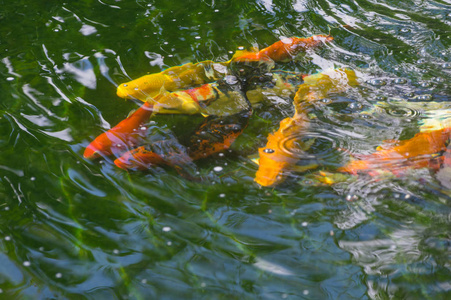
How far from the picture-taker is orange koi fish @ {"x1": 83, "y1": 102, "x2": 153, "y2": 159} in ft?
10.3

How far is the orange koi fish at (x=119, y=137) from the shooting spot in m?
3.15

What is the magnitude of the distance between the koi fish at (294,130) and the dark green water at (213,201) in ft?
0.27

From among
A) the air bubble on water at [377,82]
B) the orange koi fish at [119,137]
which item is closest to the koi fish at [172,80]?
→ the orange koi fish at [119,137]

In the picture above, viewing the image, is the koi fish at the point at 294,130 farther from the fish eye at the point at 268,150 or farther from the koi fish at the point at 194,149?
the koi fish at the point at 194,149

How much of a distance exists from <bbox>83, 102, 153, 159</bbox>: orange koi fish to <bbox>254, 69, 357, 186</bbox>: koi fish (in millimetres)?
997

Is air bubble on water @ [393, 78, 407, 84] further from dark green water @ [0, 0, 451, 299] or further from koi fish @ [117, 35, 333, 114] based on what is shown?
koi fish @ [117, 35, 333, 114]

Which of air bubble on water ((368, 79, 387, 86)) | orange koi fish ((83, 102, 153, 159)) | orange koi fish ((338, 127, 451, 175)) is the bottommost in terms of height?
orange koi fish ((83, 102, 153, 159))

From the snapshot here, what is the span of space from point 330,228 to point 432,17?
3.16 m

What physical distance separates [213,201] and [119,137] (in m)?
0.93

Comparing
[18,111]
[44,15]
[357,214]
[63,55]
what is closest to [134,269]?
[357,214]

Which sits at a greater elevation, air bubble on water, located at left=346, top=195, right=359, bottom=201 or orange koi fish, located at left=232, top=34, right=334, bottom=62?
orange koi fish, located at left=232, top=34, right=334, bottom=62

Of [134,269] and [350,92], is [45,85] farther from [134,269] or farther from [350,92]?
[350,92]

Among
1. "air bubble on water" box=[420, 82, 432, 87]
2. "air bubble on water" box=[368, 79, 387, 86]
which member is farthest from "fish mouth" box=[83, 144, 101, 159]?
"air bubble on water" box=[420, 82, 432, 87]

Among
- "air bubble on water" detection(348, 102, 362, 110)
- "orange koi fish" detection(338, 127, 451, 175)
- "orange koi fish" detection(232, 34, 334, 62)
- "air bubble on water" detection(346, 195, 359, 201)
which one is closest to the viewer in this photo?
"air bubble on water" detection(346, 195, 359, 201)
